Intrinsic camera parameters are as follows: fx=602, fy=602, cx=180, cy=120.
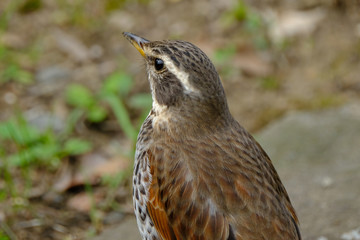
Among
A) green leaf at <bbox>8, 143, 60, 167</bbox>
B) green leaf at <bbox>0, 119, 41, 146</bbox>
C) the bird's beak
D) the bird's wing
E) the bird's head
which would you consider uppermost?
green leaf at <bbox>0, 119, 41, 146</bbox>

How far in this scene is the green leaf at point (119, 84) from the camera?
616 cm

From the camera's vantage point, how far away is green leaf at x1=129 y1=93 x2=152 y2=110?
19.9 ft

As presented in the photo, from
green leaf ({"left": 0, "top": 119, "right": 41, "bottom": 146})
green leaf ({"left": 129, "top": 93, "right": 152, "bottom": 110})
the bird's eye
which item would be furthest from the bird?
green leaf ({"left": 129, "top": 93, "right": 152, "bottom": 110})

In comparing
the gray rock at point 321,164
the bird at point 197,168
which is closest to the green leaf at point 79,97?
the gray rock at point 321,164

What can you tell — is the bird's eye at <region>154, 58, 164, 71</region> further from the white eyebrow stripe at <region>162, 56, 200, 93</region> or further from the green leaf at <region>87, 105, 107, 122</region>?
the green leaf at <region>87, 105, 107, 122</region>

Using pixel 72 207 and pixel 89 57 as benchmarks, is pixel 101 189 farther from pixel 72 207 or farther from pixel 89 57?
pixel 89 57

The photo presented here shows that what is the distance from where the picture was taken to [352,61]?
664 centimetres

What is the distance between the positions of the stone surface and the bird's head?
1266 millimetres

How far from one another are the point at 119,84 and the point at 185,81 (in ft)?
8.70

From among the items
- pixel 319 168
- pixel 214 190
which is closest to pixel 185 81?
pixel 214 190

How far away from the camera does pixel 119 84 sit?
623 centimetres

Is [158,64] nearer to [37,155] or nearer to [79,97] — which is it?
[37,155]

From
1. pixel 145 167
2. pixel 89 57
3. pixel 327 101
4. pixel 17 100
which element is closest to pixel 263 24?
pixel 327 101

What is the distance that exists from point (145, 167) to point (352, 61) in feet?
12.4
